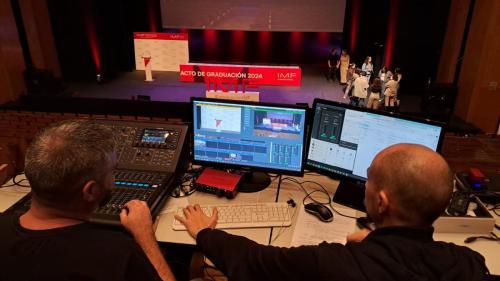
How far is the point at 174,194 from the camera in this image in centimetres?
195

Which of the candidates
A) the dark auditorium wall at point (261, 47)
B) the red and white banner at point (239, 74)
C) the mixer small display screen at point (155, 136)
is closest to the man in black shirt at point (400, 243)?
the mixer small display screen at point (155, 136)

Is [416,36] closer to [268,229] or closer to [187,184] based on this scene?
[187,184]

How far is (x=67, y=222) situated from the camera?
108 centimetres

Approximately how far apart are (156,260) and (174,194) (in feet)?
1.87

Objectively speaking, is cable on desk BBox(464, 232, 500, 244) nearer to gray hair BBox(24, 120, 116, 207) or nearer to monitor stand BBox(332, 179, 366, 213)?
monitor stand BBox(332, 179, 366, 213)

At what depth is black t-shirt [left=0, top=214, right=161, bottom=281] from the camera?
0.98 meters

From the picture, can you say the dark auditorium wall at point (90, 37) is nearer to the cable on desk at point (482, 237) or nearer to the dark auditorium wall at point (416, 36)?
the dark auditorium wall at point (416, 36)

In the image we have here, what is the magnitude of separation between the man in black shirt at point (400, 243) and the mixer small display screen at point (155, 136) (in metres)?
1.05

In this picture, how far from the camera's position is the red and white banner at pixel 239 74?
5.62 meters

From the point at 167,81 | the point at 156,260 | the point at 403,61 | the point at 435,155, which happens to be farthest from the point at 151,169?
the point at 403,61

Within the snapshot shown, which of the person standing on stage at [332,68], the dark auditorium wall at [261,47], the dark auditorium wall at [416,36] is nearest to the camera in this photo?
the dark auditorium wall at [416,36]

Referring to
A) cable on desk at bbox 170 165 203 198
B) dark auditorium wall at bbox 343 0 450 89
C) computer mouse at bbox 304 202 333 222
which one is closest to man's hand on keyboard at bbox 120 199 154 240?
cable on desk at bbox 170 165 203 198

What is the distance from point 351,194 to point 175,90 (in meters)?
4.94

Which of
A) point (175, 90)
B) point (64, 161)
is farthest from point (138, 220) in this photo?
→ point (175, 90)
